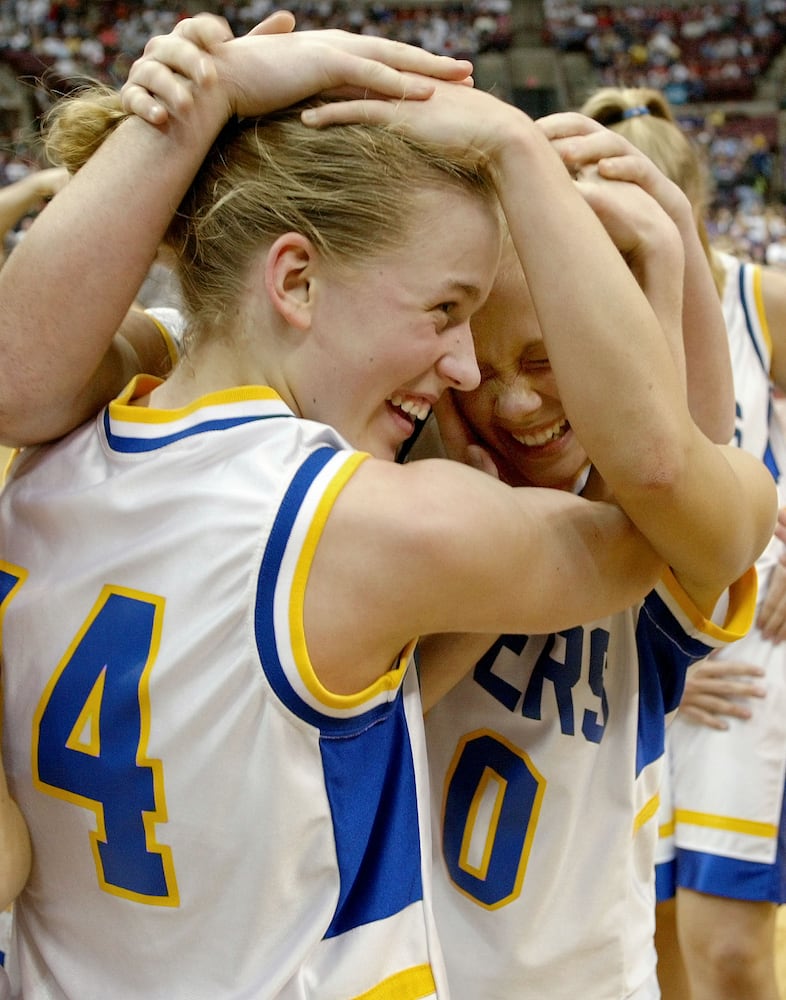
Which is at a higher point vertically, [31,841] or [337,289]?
[337,289]

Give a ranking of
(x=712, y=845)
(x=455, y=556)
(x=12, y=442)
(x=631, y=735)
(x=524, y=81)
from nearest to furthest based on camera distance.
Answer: (x=455, y=556) < (x=12, y=442) < (x=631, y=735) < (x=712, y=845) < (x=524, y=81)

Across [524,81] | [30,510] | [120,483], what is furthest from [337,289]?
[524,81]

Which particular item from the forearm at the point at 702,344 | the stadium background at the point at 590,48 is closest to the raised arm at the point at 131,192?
the forearm at the point at 702,344

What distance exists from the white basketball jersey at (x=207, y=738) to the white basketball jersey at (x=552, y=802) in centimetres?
28

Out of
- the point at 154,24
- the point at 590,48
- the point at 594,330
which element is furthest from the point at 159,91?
the point at 590,48

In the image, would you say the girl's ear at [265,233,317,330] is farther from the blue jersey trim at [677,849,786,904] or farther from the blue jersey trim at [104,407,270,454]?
the blue jersey trim at [677,849,786,904]

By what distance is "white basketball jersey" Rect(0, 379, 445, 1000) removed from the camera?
3.51 feet

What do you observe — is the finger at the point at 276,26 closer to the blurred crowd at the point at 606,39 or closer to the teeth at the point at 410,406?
the teeth at the point at 410,406

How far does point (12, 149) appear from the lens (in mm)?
1627

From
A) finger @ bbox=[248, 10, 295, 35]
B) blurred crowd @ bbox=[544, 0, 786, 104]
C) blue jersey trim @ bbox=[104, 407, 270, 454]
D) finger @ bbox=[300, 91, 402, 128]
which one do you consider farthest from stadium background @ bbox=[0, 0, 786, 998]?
blue jersey trim @ bbox=[104, 407, 270, 454]

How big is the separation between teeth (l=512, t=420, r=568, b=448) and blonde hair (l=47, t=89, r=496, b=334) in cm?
37

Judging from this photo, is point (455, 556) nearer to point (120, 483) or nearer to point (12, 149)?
point (120, 483)

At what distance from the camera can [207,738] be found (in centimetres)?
110

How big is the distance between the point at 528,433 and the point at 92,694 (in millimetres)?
666
